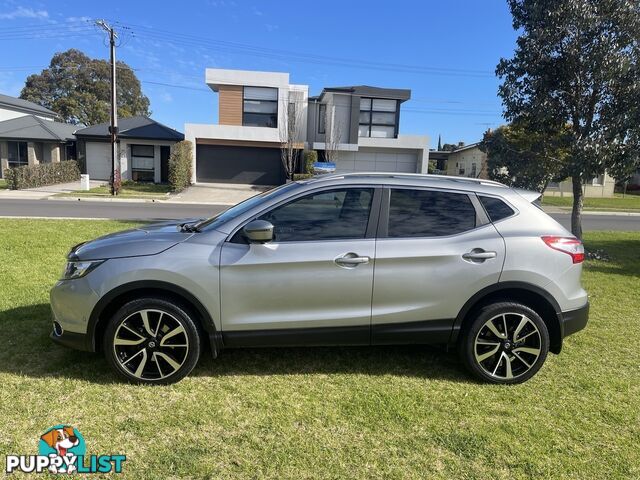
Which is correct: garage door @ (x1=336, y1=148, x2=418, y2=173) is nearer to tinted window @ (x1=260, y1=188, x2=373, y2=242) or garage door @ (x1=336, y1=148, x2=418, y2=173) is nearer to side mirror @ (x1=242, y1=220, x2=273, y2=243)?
tinted window @ (x1=260, y1=188, x2=373, y2=242)

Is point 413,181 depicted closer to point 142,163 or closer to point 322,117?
point 322,117

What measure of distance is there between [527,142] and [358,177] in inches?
318

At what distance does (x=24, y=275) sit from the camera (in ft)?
20.7

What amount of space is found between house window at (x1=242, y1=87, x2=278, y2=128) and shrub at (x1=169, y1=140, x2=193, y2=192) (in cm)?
448

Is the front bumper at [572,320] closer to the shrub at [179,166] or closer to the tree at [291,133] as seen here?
the shrub at [179,166]

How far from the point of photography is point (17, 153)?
3159 centimetres

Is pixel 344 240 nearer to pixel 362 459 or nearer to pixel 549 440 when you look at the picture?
pixel 362 459

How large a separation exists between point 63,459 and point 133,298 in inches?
46.0

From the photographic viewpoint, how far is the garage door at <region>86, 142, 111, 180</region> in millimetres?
31812

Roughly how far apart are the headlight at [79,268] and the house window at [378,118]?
1124 inches

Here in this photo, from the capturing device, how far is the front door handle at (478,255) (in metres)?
3.63

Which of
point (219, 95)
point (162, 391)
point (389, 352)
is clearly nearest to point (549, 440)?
point (389, 352)

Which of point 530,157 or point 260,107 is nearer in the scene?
point 530,157

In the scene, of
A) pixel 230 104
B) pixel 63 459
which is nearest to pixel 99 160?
pixel 230 104
